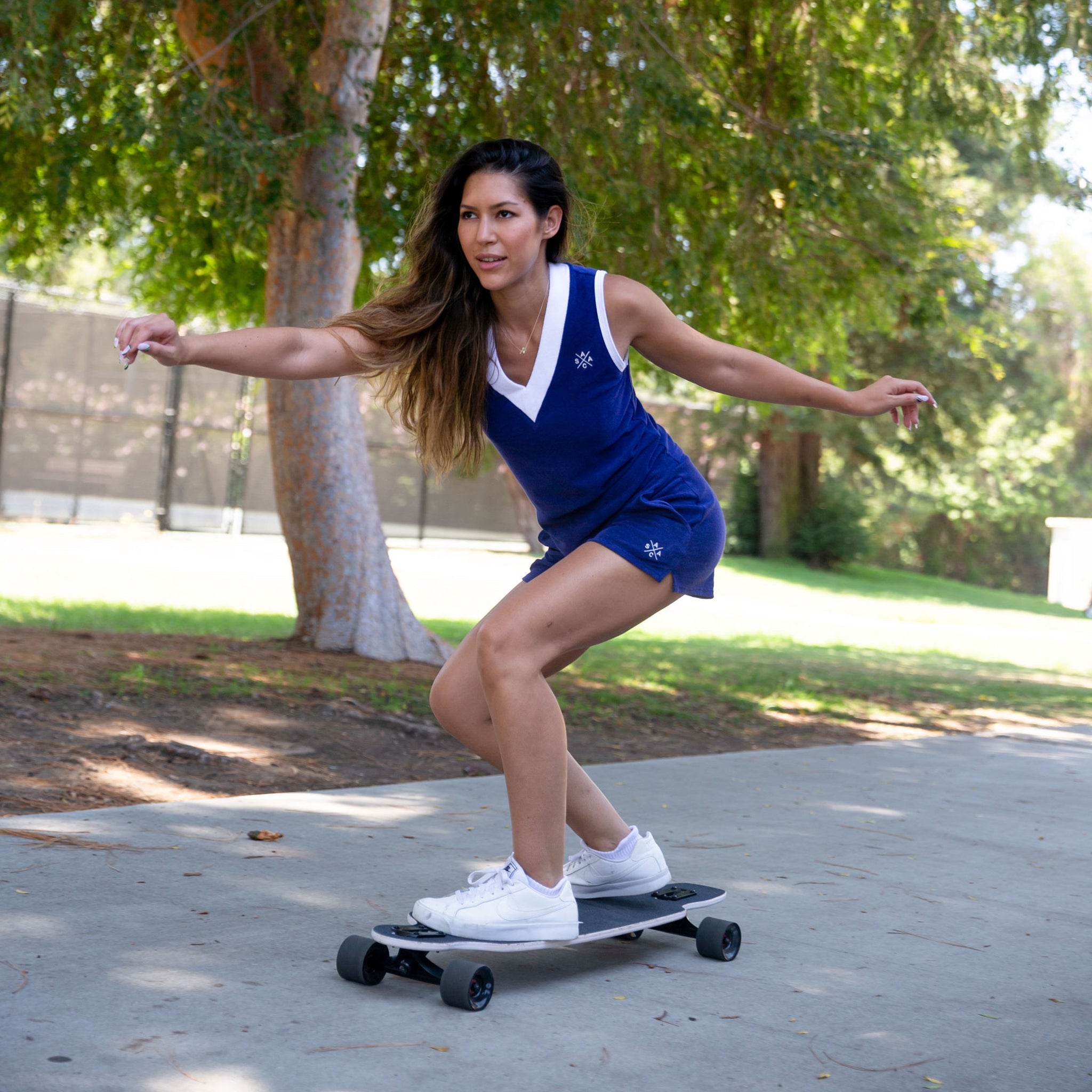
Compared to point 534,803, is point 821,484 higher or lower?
higher

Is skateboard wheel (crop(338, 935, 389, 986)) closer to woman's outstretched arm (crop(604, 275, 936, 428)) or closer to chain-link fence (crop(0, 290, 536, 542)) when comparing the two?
woman's outstretched arm (crop(604, 275, 936, 428))

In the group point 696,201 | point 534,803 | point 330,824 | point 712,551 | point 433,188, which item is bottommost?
point 330,824

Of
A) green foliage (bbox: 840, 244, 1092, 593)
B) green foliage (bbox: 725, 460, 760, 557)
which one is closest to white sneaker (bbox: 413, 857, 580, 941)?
green foliage (bbox: 725, 460, 760, 557)

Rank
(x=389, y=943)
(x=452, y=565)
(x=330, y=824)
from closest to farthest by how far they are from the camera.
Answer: (x=389, y=943)
(x=330, y=824)
(x=452, y=565)

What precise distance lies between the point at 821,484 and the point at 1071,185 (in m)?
19.9

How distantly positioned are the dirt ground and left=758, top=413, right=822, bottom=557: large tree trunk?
20.1 metres

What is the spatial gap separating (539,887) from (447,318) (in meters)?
1.43

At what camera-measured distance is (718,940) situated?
11.5 ft

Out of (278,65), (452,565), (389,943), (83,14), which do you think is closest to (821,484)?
(452,565)

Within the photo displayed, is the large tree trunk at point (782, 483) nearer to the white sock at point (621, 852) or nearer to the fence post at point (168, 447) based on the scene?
the fence post at point (168, 447)

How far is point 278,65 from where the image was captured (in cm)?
988

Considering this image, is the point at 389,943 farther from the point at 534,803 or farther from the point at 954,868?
the point at 954,868

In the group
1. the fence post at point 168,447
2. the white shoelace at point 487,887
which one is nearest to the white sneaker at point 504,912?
the white shoelace at point 487,887

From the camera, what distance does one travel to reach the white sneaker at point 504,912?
3.18m
